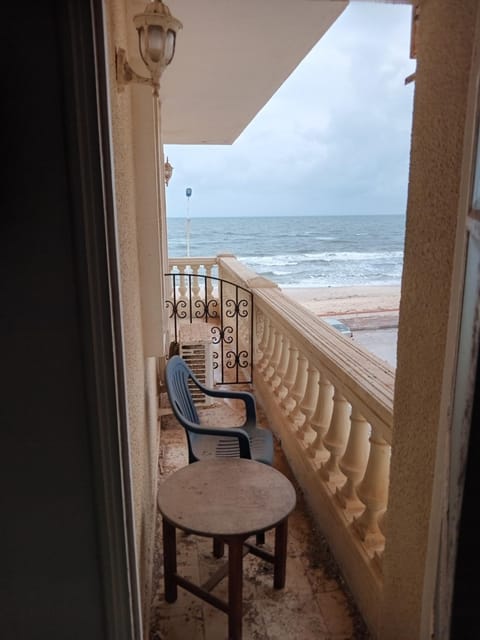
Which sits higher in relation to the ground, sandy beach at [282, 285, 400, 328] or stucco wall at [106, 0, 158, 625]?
stucco wall at [106, 0, 158, 625]

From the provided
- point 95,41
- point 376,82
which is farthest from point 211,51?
point 376,82

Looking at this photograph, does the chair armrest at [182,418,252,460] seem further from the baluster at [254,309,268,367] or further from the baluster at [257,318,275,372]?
the baluster at [254,309,268,367]

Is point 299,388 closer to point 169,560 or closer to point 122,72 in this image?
point 169,560

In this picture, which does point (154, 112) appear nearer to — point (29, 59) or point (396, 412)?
point (29, 59)

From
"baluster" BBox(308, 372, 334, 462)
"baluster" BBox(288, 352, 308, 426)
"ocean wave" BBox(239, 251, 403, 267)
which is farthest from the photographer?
"ocean wave" BBox(239, 251, 403, 267)

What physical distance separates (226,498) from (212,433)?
0.31 metres

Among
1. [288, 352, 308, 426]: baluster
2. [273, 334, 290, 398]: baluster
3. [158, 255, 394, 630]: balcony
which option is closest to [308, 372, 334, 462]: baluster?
[158, 255, 394, 630]: balcony

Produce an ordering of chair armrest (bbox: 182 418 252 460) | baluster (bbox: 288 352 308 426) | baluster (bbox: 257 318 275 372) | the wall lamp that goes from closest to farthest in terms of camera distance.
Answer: the wall lamp → chair armrest (bbox: 182 418 252 460) → baluster (bbox: 288 352 308 426) → baluster (bbox: 257 318 275 372)

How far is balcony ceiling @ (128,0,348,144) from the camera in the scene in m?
1.90

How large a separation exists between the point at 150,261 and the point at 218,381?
2.23 meters


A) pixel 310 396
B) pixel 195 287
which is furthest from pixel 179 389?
pixel 195 287

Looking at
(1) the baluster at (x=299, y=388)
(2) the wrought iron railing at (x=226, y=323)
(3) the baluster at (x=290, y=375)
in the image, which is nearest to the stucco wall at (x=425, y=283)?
(1) the baluster at (x=299, y=388)

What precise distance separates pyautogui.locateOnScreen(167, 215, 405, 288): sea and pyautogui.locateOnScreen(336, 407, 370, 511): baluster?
12651 mm

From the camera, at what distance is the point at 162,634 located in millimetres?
1498
